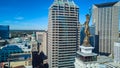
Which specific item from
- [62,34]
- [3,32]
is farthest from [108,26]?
[3,32]

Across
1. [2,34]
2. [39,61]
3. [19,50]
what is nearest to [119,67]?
[39,61]

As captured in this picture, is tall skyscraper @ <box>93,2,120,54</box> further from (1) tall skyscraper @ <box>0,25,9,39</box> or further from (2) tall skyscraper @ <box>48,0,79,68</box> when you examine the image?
(1) tall skyscraper @ <box>0,25,9,39</box>

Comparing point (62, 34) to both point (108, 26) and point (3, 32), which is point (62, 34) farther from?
point (3, 32)

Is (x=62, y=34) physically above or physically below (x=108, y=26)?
below

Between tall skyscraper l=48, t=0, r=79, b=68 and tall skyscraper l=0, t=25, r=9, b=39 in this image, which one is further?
tall skyscraper l=0, t=25, r=9, b=39

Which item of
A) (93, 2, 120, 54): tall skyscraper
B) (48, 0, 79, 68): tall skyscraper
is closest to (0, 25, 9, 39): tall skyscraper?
(93, 2, 120, 54): tall skyscraper

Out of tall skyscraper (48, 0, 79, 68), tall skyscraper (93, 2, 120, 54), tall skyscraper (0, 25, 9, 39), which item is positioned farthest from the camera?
tall skyscraper (0, 25, 9, 39)
